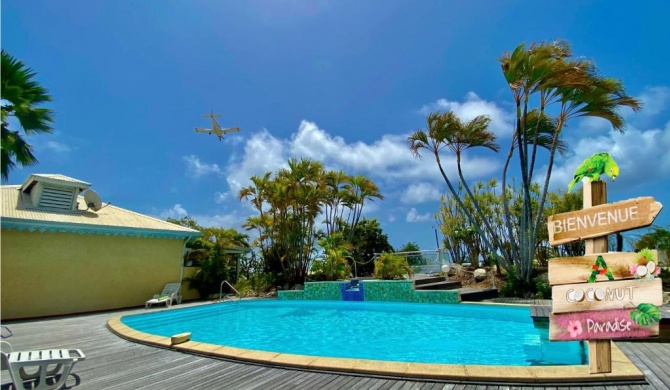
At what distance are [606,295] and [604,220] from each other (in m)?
0.72

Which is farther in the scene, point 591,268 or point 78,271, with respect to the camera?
point 78,271

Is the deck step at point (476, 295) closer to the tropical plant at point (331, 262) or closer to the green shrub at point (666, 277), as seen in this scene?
the green shrub at point (666, 277)

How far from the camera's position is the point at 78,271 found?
36.5ft

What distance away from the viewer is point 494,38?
981 cm

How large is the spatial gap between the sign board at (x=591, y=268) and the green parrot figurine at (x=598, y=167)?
784mm

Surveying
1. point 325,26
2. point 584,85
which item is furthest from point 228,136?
point 584,85

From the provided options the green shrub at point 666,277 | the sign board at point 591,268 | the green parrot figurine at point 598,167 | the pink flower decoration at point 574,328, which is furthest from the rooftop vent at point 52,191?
the green shrub at point 666,277

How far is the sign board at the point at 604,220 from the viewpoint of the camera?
310 cm

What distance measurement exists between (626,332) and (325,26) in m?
9.61

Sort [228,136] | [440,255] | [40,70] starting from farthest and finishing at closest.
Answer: [228,136] < [440,255] < [40,70]

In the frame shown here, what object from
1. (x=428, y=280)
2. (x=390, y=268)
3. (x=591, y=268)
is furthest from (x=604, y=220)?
(x=428, y=280)

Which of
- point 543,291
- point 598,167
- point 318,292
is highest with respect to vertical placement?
point 598,167

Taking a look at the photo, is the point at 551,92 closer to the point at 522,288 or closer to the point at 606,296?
the point at 522,288

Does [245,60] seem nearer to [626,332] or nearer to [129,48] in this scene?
[129,48]
